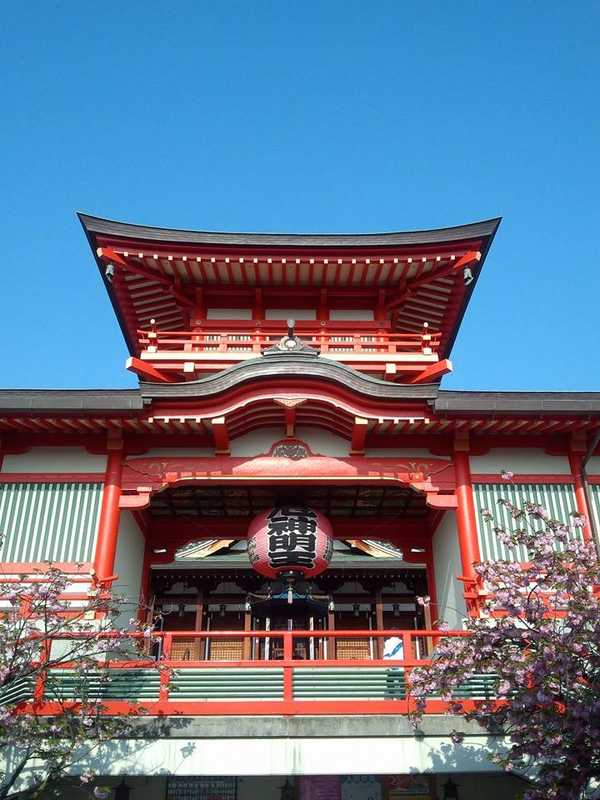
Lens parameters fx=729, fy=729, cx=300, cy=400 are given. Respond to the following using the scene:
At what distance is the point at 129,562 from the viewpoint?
15125 millimetres

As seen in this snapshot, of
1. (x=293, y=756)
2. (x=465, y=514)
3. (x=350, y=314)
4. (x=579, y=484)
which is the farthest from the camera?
(x=350, y=314)

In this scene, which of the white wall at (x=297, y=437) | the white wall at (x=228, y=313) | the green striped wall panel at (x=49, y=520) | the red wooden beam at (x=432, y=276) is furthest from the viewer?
the white wall at (x=228, y=313)

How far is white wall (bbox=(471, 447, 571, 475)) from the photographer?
14.0 meters

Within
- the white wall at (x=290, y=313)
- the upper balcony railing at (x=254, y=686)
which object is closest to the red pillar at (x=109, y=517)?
the upper balcony railing at (x=254, y=686)

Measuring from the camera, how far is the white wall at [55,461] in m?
13.9

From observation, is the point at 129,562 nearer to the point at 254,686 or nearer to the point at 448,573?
the point at 254,686

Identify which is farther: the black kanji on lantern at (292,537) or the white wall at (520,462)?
the white wall at (520,462)

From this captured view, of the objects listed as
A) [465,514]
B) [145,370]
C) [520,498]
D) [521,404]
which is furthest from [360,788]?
[145,370]

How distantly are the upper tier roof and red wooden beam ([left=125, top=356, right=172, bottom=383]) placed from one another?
2.30 metres

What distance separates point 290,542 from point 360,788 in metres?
5.44

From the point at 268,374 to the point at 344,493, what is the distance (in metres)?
3.79

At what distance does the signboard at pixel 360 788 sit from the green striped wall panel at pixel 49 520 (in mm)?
6910

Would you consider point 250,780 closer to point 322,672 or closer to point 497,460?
point 322,672

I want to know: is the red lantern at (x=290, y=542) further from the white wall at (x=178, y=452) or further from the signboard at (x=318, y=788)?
the signboard at (x=318, y=788)
